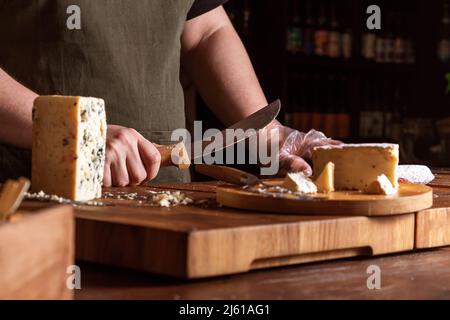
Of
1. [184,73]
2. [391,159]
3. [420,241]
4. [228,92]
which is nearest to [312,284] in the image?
[420,241]

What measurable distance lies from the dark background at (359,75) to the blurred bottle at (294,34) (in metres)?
0.01

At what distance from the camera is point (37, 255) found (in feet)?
2.09

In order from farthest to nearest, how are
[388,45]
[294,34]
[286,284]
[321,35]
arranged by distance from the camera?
[388,45] → [321,35] → [294,34] → [286,284]

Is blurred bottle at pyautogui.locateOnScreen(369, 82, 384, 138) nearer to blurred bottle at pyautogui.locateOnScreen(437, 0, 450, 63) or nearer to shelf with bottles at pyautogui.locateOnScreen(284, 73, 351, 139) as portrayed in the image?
shelf with bottles at pyautogui.locateOnScreen(284, 73, 351, 139)

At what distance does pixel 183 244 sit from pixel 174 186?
69cm

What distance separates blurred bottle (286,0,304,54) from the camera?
4.12m

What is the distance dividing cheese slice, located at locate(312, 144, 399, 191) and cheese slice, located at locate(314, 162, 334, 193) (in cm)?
6

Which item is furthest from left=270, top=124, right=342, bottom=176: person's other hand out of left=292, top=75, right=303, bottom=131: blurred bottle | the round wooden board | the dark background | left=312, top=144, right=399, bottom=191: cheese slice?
left=292, top=75, right=303, bottom=131: blurred bottle

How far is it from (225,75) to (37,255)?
1.58 m

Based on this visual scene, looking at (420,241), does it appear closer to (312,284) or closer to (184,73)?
(312,284)

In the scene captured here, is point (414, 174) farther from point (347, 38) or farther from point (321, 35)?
point (347, 38)

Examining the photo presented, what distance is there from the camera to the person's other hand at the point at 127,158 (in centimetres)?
148

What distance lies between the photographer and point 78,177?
1245 mm

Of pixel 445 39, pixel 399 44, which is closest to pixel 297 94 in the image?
pixel 399 44
